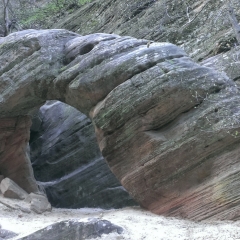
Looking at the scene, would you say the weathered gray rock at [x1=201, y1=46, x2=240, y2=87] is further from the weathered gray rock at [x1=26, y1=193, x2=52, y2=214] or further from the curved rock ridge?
the weathered gray rock at [x1=26, y1=193, x2=52, y2=214]

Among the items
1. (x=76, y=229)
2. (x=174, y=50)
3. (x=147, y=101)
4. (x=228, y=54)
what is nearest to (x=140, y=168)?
(x=147, y=101)

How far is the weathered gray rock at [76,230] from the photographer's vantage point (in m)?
7.41

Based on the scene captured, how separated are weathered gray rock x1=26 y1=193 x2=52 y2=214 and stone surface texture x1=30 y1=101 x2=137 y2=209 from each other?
2442 mm

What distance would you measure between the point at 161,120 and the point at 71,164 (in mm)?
6119

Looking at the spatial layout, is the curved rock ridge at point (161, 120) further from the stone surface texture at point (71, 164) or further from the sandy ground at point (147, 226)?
the stone surface texture at point (71, 164)

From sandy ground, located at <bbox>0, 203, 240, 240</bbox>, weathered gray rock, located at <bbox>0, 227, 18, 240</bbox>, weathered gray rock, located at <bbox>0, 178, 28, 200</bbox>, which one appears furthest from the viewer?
weathered gray rock, located at <bbox>0, 178, 28, 200</bbox>

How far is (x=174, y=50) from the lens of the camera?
31.8 feet

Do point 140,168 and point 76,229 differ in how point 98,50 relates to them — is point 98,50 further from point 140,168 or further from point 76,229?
point 76,229

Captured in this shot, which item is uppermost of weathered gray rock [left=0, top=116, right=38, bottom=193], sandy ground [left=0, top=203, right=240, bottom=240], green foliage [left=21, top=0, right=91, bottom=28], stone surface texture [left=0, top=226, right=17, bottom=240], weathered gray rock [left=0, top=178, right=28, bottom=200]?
green foliage [left=21, top=0, right=91, bottom=28]

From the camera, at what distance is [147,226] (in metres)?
8.05

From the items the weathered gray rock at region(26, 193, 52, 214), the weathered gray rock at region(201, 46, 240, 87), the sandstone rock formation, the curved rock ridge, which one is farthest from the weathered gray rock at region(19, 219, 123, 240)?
the sandstone rock formation

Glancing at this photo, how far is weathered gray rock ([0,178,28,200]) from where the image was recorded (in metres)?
11.4

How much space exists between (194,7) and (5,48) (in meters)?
6.80

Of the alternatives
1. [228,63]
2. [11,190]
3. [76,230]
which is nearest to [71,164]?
[11,190]
